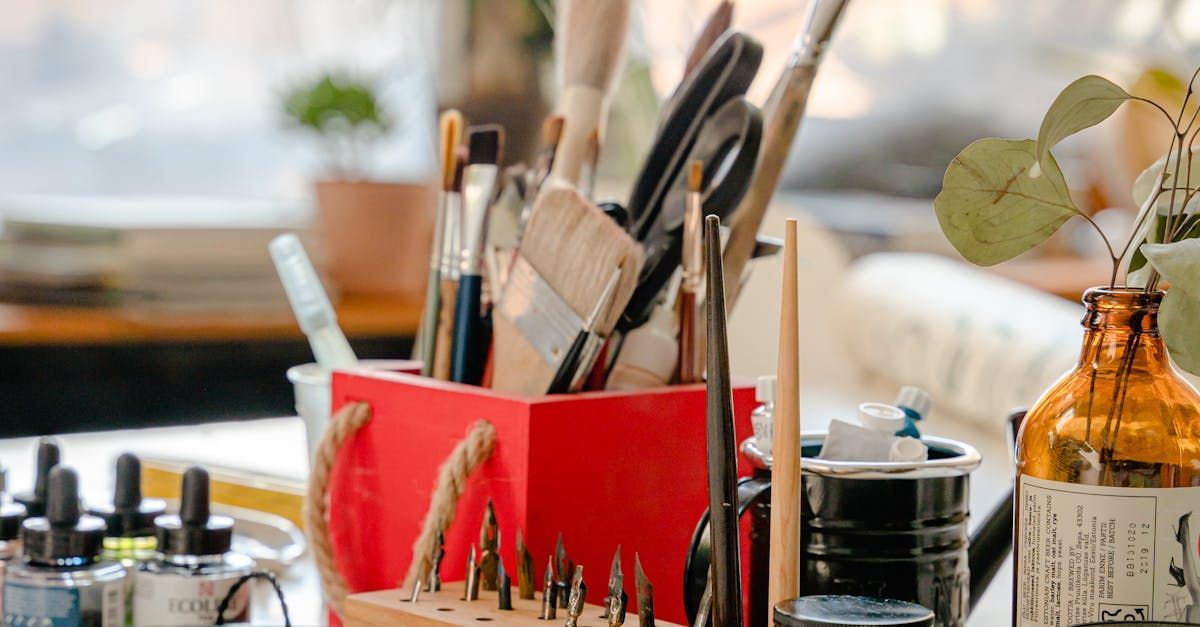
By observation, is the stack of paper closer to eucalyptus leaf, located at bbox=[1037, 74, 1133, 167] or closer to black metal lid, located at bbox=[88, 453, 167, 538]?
black metal lid, located at bbox=[88, 453, 167, 538]

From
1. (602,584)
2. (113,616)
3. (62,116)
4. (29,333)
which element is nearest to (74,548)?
(113,616)

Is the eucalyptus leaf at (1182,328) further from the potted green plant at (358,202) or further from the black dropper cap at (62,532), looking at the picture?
the potted green plant at (358,202)

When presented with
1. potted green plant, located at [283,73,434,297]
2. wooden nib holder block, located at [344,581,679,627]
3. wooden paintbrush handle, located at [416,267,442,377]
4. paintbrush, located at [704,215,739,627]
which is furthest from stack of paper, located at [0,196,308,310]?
paintbrush, located at [704,215,739,627]

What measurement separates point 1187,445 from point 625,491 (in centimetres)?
21

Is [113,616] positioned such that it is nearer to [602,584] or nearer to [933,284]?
[602,584]

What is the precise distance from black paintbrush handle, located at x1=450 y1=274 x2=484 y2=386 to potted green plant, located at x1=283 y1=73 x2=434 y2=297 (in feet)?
4.98

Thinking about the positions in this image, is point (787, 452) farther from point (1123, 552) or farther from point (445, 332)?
point (445, 332)

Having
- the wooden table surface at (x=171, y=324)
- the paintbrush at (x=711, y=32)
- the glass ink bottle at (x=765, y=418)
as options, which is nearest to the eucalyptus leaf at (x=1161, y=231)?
the glass ink bottle at (x=765, y=418)

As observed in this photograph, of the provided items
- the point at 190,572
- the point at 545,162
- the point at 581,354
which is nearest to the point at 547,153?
the point at 545,162

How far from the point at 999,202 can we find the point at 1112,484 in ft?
0.27

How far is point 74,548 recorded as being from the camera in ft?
1.74

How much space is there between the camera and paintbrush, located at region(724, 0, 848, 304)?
20.3 inches

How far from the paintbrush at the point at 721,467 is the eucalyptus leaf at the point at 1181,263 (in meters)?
0.11

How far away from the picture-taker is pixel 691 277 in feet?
1.71
